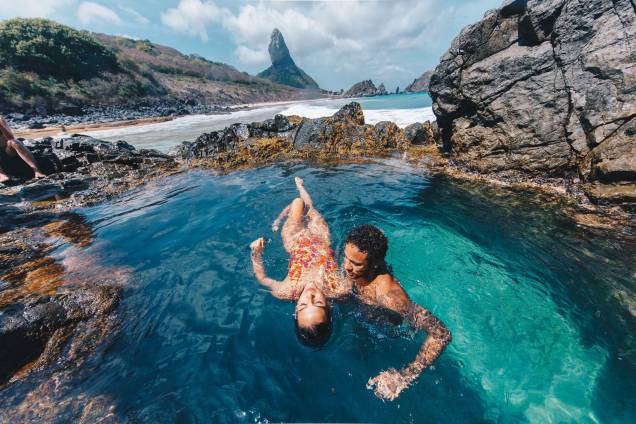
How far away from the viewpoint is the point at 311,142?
506 inches

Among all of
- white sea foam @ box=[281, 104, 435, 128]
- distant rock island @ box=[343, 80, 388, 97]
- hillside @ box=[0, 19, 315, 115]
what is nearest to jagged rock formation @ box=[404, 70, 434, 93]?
distant rock island @ box=[343, 80, 388, 97]

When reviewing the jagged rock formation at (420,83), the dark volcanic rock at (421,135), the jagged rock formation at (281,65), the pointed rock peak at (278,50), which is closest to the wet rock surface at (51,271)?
the dark volcanic rock at (421,135)

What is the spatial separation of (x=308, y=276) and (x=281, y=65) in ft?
633

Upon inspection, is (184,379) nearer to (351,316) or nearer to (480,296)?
(351,316)

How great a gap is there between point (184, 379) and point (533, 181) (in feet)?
29.5

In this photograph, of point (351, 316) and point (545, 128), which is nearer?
point (351, 316)

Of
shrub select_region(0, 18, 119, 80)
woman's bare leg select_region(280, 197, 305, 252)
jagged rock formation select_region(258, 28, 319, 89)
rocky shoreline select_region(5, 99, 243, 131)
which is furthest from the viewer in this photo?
jagged rock formation select_region(258, 28, 319, 89)

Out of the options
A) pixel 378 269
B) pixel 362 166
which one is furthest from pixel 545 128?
pixel 378 269

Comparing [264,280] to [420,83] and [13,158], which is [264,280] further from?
[420,83]

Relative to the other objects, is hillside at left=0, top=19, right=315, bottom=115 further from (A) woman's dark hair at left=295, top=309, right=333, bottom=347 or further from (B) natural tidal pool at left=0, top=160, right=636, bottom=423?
(A) woman's dark hair at left=295, top=309, right=333, bottom=347

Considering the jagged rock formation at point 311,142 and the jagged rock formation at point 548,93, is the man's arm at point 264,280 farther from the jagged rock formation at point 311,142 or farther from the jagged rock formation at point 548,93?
the jagged rock formation at point 311,142

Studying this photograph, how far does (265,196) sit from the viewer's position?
806cm

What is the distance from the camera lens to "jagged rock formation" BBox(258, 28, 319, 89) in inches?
6604

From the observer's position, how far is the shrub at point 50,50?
39750mm
